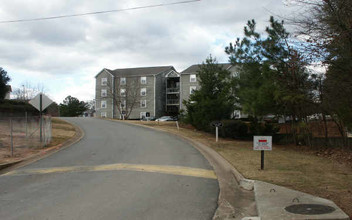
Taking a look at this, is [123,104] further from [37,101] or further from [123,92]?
[37,101]

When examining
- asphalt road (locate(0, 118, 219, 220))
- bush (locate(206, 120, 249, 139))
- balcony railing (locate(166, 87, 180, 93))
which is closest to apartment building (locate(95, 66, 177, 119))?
balcony railing (locate(166, 87, 180, 93))

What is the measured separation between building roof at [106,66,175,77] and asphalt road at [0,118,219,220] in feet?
159

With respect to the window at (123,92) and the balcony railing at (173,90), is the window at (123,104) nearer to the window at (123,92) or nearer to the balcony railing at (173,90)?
the window at (123,92)

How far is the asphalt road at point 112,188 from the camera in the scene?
20.1 feet

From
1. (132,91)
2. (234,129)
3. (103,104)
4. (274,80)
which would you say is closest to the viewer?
(274,80)

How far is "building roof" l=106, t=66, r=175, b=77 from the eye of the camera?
202ft

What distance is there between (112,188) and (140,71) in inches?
2184

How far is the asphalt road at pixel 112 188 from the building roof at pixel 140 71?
159 ft

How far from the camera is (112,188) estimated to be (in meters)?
8.05

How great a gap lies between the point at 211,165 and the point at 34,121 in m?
11.5

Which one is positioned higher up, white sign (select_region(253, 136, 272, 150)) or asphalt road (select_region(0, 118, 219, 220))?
white sign (select_region(253, 136, 272, 150))

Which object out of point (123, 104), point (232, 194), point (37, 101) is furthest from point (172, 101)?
point (232, 194)

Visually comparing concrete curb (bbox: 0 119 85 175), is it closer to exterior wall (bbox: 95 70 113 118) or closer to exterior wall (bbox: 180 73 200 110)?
exterior wall (bbox: 180 73 200 110)

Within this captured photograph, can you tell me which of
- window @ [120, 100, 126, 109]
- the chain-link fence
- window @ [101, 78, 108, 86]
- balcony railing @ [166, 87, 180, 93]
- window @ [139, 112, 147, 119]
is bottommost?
the chain-link fence
